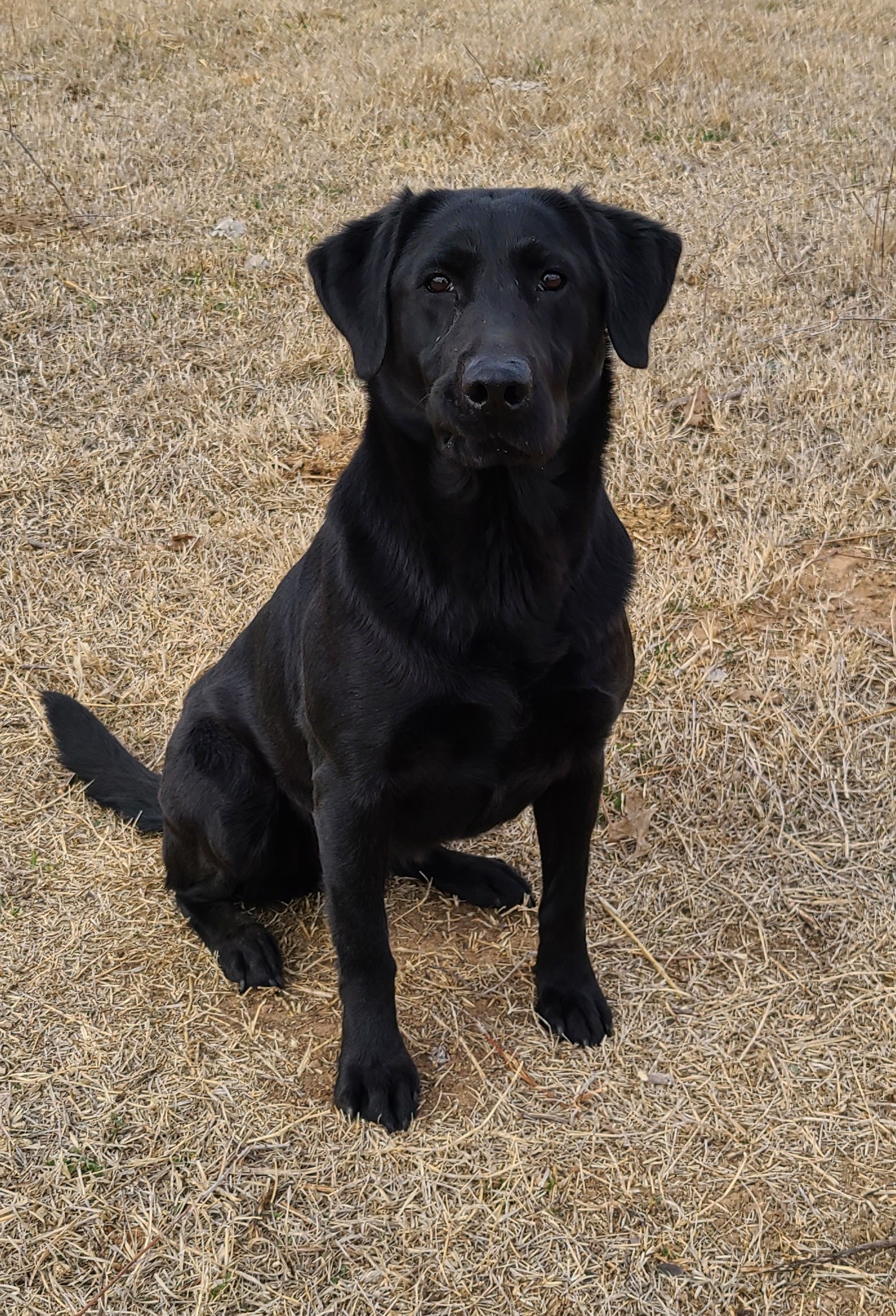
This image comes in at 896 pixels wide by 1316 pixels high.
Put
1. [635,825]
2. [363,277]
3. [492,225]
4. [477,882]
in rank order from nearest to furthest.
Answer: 1. [492,225]
2. [363,277]
3. [477,882]
4. [635,825]

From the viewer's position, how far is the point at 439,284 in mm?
2422

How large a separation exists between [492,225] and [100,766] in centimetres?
196

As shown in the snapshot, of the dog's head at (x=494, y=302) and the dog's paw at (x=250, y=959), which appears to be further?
the dog's paw at (x=250, y=959)

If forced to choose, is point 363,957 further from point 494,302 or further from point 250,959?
point 494,302

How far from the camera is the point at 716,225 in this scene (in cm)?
633

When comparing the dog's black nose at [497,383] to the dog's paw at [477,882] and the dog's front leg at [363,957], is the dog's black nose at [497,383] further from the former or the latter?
the dog's paw at [477,882]

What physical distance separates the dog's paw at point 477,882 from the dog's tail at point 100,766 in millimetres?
841

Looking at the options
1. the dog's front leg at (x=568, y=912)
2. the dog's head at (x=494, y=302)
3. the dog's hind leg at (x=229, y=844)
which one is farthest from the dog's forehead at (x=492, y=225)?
the dog's hind leg at (x=229, y=844)

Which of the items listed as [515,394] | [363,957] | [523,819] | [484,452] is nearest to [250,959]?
[363,957]

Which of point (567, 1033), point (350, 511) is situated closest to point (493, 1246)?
point (567, 1033)

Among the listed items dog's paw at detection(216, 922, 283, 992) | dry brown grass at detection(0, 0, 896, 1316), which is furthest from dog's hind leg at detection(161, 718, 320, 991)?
dry brown grass at detection(0, 0, 896, 1316)

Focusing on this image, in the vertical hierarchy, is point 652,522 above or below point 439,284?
below

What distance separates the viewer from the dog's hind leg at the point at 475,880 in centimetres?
328

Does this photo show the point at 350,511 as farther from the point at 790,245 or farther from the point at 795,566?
the point at 790,245
